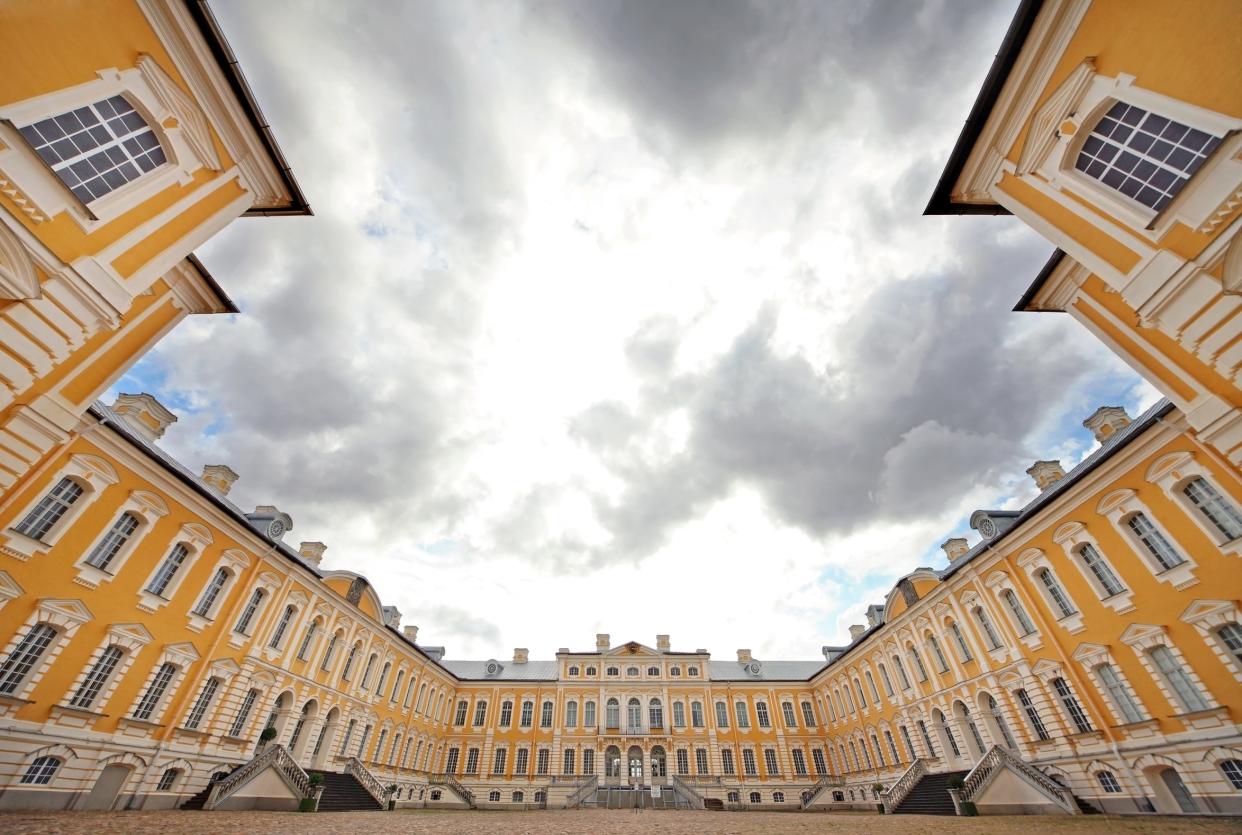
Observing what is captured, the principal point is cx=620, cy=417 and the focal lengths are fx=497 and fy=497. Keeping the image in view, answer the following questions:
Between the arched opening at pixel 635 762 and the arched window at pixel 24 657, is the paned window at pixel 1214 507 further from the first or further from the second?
the arched opening at pixel 635 762

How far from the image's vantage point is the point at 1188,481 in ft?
47.7

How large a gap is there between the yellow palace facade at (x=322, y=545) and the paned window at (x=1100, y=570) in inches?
4.1

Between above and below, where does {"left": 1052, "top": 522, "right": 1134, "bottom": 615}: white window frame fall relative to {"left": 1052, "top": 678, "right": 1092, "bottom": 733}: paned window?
above

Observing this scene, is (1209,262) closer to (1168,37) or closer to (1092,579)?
(1168,37)

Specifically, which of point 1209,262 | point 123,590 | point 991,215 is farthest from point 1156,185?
point 123,590

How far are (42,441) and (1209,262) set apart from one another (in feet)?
63.9

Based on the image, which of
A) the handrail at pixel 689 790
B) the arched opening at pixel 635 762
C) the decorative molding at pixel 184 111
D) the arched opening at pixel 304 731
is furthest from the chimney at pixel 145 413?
the arched opening at pixel 635 762

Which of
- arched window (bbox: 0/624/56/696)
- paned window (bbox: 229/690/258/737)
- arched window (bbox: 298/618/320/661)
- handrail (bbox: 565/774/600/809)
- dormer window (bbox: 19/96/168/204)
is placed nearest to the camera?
dormer window (bbox: 19/96/168/204)

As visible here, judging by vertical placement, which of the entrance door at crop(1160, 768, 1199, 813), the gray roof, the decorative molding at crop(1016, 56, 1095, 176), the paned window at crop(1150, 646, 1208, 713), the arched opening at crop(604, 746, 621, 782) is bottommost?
the entrance door at crop(1160, 768, 1199, 813)

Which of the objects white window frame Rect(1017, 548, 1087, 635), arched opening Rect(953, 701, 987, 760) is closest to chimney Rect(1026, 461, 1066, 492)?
white window frame Rect(1017, 548, 1087, 635)

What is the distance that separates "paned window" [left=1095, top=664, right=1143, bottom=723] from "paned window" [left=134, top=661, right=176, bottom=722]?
3202 cm

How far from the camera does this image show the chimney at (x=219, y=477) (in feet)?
77.2

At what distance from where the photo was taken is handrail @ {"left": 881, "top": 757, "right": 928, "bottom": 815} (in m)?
24.8

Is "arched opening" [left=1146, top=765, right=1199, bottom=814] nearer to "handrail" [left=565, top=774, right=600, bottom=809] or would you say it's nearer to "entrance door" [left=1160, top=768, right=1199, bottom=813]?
"entrance door" [left=1160, top=768, right=1199, bottom=813]
